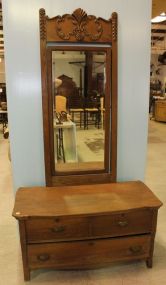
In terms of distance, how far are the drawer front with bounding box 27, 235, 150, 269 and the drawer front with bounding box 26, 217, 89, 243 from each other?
0.05m

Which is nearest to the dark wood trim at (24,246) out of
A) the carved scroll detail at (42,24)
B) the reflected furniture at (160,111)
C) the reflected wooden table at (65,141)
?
the reflected wooden table at (65,141)

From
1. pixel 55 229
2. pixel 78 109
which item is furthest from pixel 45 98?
pixel 55 229

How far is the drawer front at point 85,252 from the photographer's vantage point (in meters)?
1.84

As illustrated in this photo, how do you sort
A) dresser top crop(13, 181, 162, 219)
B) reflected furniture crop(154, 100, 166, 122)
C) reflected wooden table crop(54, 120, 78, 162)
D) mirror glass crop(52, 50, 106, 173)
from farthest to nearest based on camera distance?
reflected furniture crop(154, 100, 166, 122) < reflected wooden table crop(54, 120, 78, 162) < mirror glass crop(52, 50, 106, 173) < dresser top crop(13, 181, 162, 219)

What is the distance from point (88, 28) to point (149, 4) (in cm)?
50

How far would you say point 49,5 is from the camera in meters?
1.86

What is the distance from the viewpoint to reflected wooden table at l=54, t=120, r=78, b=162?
82.8 inches

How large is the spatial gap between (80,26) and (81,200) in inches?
48.5

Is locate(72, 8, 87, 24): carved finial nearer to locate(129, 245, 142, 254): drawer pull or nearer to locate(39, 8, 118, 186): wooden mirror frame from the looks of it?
locate(39, 8, 118, 186): wooden mirror frame

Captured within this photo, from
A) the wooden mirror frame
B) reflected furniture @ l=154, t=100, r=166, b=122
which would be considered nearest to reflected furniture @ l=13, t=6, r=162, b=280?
the wooden mirror frame

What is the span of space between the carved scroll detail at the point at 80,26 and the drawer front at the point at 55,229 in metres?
1.26

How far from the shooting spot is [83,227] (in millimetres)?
1812

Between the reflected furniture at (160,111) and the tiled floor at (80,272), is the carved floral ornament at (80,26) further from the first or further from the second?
the reflected furniture at (160,111)

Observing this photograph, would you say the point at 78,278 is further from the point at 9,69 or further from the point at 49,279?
the point at 9,69
